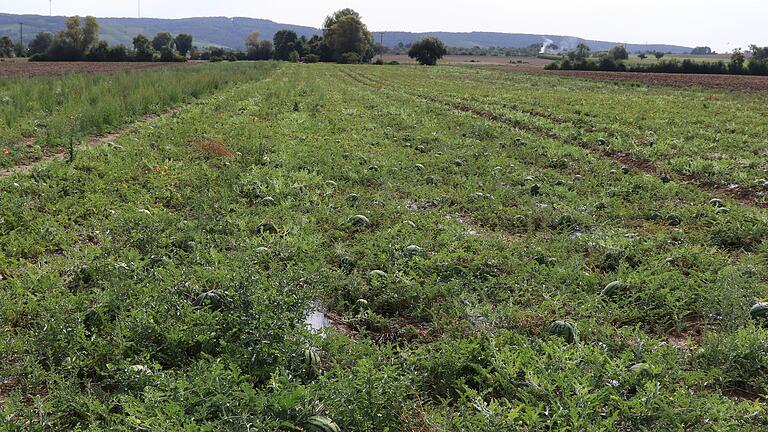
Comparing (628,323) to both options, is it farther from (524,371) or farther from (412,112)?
(412,112)

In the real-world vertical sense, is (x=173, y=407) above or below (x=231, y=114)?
below

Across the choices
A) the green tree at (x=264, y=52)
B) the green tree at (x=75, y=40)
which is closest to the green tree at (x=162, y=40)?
the green tree at (x=264, y=52)

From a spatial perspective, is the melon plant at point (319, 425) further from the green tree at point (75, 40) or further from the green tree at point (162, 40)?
the green tree at point (162, 40)

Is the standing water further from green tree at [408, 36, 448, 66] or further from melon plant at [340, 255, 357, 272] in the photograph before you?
green tree at [408, 36, 448, 66]

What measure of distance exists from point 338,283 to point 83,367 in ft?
7.70

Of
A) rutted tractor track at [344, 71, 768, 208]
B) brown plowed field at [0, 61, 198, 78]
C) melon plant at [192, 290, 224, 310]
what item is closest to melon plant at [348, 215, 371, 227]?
melon plant at [192, 290, 224, 310]

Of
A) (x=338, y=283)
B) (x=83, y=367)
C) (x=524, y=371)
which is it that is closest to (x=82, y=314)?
(x=83, y=367)

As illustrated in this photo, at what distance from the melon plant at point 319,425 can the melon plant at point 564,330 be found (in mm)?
2102

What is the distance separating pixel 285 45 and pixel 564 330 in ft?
430

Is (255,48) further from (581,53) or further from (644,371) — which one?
(644,371)

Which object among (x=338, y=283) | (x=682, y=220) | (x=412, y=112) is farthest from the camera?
(x=412, y=112)

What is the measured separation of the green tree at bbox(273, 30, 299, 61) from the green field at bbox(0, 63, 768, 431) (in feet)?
385

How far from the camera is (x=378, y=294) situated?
16.9 ft

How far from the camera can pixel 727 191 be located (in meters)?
9.35
